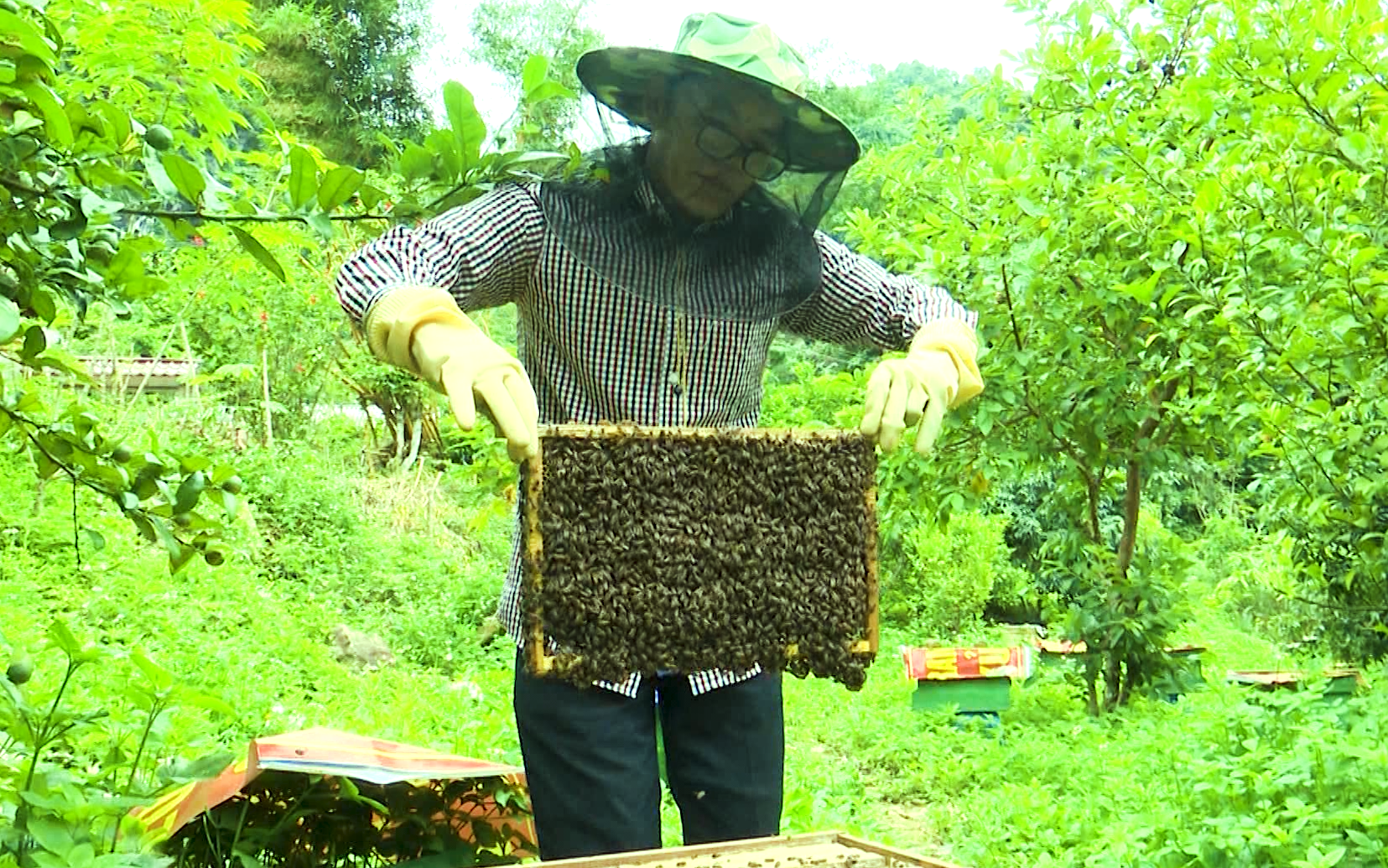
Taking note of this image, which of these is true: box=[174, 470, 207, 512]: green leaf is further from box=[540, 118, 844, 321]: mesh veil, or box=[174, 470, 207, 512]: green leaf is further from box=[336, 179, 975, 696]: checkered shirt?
box=[540, 118, 844, 321]: mesh veil

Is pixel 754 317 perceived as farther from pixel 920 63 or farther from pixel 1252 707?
pixel 920 63

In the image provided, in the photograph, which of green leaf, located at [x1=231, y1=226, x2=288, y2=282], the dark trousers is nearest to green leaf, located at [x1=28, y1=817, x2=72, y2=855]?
green leaf, located at [x1=231, y1=226, x2=288, y2=282]

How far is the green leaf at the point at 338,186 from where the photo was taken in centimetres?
109

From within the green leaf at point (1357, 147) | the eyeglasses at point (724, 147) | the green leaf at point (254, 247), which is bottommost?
the green leaf at point (254, 247)

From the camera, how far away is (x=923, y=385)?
1.68m

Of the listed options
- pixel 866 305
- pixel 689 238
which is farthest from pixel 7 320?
pixel 866 305

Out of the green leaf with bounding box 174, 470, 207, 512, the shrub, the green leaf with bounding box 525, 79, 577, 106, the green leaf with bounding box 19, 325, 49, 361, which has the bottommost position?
the shrub

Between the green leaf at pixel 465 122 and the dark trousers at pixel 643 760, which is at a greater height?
the green leaf at pixel 465 122

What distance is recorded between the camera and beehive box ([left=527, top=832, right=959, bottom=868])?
1230 millimetres

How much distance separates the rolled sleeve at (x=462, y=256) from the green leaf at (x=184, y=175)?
0.41 m

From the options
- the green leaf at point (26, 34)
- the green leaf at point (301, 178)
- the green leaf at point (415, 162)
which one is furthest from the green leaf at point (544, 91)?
the green leaf at point (26, 34)

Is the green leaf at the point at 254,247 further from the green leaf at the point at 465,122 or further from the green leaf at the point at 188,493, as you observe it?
the green leaf at the point at 188,493

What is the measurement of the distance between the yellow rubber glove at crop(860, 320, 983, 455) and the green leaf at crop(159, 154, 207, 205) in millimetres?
893

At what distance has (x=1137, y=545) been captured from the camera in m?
5.37
